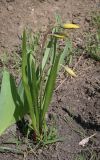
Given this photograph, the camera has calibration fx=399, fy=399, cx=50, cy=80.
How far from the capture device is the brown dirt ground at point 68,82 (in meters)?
2.01

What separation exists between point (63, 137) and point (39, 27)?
90 cm

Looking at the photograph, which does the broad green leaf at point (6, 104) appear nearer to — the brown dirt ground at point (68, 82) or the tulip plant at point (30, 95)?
the tulip plant at point (30, 95)

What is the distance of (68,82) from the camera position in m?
2.35

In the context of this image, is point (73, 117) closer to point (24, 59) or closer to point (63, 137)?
point (63, 137)

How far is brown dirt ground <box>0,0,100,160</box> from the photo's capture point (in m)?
2.01

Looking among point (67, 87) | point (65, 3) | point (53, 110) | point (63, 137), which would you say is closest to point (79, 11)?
point (65, 3)

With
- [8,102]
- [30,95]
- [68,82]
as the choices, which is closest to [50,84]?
[30,95]

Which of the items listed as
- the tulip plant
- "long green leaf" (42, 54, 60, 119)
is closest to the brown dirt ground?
the tulip plant

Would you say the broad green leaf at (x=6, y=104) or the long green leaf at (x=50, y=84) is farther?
the broad green leaf at (x=6, y=104)

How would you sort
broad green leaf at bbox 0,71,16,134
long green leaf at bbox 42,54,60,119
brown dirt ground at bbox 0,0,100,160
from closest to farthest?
long green leaf at bbox 42,54,60,119
broad green leaf at bbox 0,71,16,134
brown dirt ground at bbox 0,0,100,160

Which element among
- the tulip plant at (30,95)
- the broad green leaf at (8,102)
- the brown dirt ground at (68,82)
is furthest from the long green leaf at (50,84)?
the brown dirt ground at (68,82)

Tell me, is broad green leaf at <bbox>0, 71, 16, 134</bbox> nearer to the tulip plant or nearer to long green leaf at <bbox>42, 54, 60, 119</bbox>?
the tulip plant

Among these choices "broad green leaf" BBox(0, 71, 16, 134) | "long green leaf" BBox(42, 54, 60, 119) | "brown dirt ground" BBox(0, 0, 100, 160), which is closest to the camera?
"long green leaf" BBox(42, 54, 60, 119)

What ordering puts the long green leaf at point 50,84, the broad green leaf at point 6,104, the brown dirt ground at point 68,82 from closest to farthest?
the long green leaf at point 50,84 < the broad green leaf at point 6,104 < the brown dirt ground at point 68,82
